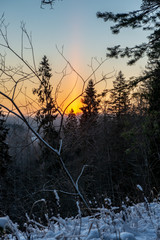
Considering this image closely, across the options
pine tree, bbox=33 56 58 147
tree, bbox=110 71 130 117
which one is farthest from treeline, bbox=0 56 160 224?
pine tree, bbox=33 56 58 147

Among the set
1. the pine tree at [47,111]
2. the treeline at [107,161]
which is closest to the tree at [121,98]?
the treeline at [107,161]

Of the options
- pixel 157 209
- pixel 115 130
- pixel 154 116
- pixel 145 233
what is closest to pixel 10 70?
pixel 145 233

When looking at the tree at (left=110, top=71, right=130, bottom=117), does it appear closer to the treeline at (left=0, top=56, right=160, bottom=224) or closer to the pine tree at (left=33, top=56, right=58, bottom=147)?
the treeline at (left=0, top=56, right=160, bottom=224)

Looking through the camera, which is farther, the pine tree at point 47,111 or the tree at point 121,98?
the tree at point 121,98

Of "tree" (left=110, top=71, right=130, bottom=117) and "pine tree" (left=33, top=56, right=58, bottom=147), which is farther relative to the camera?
"tree" (left=110, top=71, right=130, bottom=117)

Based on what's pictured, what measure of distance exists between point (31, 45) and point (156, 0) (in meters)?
7.22

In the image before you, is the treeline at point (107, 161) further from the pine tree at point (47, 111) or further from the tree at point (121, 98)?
the pine tree at point (47, 111)

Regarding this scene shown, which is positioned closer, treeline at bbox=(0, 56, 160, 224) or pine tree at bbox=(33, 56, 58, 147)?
pine tree at bbox=(33, 56, 58, 147)

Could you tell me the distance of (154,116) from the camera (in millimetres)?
11250

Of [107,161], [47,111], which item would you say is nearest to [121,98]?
[47,111]

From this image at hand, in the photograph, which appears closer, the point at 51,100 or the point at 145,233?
the point at 145,233

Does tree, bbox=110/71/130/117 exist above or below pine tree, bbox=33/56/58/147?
above

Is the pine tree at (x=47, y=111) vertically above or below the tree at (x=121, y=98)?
below

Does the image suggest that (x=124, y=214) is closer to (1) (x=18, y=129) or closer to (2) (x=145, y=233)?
(2) (x=145, y=233)
